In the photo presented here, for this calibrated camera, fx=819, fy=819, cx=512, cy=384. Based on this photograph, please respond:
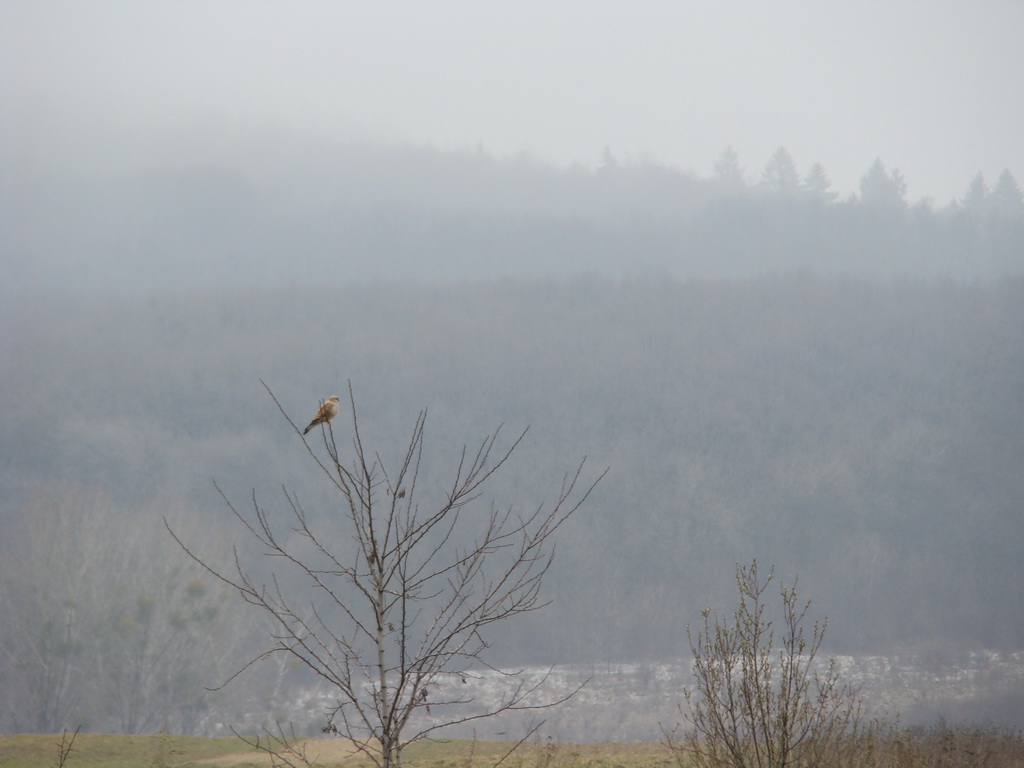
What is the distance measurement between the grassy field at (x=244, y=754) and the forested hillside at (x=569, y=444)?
55.0 feet

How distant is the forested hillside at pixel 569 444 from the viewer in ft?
128

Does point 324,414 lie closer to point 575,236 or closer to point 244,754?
point 244,754

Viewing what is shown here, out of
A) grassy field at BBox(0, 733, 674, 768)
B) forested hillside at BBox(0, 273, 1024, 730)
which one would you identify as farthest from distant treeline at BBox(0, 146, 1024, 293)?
grassy field at BBox(0, 733, 674, 768)

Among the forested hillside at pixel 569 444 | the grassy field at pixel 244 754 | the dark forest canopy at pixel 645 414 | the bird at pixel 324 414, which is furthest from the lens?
the dark forest canopy at pixel 645 414

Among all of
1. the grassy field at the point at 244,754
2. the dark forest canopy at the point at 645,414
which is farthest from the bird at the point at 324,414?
the dark forest canopy at the point at 645,414

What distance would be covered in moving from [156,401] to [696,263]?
253 ft

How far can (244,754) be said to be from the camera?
20.2 m

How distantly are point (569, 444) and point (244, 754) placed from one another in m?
59.1

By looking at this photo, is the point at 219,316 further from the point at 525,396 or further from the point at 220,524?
the point at 220,524

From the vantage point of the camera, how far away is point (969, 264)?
113750mm

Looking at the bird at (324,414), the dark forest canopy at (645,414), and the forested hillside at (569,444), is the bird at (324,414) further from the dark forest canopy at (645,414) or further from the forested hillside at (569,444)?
the dark forest canopy at (645,414)

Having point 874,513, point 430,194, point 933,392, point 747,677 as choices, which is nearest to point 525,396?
point 874,513

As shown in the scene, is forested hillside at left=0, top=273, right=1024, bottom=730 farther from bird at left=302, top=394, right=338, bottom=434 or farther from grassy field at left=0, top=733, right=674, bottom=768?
bird at left=302, top=394, right=338, bottom=434

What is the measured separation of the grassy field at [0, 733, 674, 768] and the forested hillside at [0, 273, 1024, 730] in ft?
55.0
